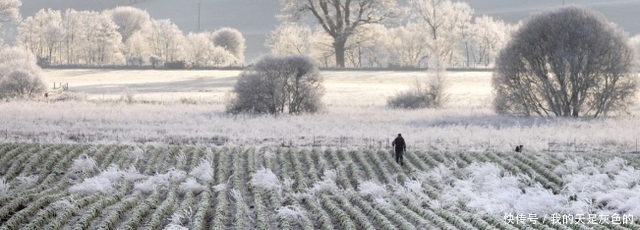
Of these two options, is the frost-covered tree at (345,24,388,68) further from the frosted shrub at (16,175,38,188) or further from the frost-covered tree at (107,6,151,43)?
the frosted shrub at (16,175,38,188)

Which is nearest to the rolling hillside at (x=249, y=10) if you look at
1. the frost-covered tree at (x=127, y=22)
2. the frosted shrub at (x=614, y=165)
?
the frost-covered tree at (x=127, y=22)

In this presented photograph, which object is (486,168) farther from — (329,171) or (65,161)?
(65,161)

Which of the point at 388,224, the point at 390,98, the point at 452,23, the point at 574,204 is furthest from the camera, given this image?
the point at 452,23

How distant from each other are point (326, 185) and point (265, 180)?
5.79 feet

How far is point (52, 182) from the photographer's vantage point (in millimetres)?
24234

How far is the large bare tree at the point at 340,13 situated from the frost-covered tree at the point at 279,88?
27672 millimetres

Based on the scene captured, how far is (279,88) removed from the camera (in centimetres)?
4859

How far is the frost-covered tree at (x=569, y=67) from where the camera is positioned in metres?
46.8

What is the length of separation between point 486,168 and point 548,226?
746 centimetres

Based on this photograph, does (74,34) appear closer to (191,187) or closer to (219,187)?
(191,187)

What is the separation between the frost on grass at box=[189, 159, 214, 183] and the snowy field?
0.07 metres

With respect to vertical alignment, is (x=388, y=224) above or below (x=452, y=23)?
below

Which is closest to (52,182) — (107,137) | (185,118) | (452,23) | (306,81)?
(107,137)

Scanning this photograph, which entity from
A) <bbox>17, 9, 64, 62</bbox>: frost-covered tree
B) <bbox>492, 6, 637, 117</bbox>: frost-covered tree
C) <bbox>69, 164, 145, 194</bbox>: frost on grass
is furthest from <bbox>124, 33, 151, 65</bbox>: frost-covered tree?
<bbox>69, 164, 145, 194</bbox>: frost on grass
